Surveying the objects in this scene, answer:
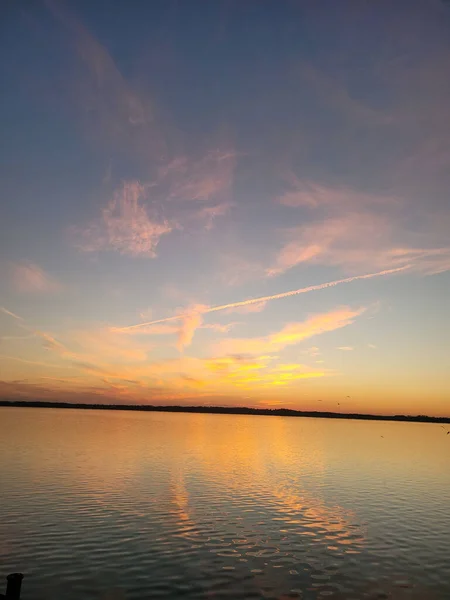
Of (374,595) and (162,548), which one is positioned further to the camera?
(162,548)

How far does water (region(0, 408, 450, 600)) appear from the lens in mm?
22484

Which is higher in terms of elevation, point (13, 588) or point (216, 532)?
point (13, 588)

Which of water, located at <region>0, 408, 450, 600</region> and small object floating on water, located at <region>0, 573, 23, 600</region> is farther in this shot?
water, located at <region>0, 408, 450, 600</region>

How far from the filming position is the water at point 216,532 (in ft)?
73.8

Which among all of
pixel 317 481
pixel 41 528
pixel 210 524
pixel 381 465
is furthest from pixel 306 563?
pixel 381 465

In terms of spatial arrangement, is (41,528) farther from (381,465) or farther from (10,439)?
(10,439)

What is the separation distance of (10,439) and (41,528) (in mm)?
69202

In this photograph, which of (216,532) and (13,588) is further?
(216,532)

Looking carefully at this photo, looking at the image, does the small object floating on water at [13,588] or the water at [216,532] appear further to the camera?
the water at [216,532]

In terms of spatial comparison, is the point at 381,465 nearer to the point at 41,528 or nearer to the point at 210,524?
the point at 210,524

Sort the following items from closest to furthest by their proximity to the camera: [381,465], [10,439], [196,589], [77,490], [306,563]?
1. [196,589]
2. [306,563]
3. [77,490]
4. [381,465]
5. [10,439]

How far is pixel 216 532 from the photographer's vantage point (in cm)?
3172

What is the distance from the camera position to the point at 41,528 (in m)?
30.6

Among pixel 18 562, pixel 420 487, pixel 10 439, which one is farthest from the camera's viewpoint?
pixel 10 439
